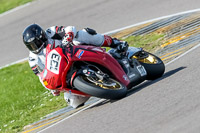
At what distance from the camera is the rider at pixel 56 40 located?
310 inches

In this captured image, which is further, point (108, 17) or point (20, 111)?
point (108, 17)

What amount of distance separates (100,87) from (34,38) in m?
1.35

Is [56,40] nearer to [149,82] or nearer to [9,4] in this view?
[149,82]

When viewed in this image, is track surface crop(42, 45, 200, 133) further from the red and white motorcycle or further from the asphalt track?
the red and white motorcycle

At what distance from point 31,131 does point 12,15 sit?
9.84 m

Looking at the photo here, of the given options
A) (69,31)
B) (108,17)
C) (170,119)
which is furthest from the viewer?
(108,17)

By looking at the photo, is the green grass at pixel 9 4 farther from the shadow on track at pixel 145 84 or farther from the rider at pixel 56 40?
the shadow on track at pixel 145 84

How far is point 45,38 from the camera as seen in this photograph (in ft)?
26.3

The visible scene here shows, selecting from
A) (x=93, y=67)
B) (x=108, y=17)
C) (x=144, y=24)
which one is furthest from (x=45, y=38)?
(x=108, y=17)

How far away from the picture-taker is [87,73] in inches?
301

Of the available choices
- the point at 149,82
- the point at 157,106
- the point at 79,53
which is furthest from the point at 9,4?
the point at 157,106

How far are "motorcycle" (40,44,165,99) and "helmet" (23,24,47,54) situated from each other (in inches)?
5.8

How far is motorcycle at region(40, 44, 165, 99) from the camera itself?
7570 millimetres

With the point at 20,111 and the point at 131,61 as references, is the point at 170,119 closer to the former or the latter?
the point at 131,61
